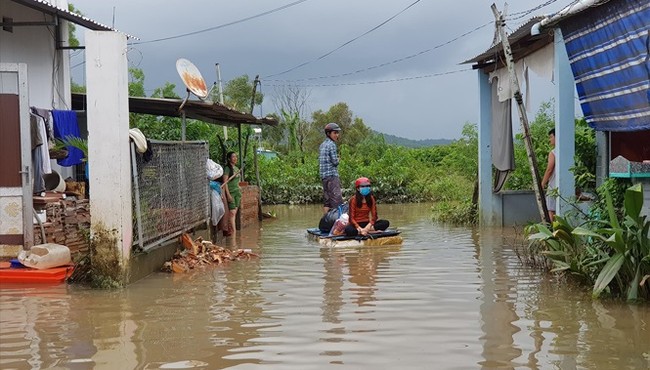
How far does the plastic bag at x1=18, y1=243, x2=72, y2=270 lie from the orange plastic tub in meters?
0.07

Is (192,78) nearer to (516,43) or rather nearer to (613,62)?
(516,43)

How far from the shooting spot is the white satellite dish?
1287cm

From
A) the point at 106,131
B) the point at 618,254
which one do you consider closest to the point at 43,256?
the point at 106,131

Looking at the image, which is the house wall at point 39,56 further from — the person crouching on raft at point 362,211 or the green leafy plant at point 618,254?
the green leafy plant at point 618,254

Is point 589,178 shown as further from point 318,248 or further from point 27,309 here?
point 27,309

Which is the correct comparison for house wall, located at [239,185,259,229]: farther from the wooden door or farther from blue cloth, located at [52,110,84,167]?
the wooden door

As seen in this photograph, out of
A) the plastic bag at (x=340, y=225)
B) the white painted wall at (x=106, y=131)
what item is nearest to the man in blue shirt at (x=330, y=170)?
the plastic bag at (x=340, y=225)

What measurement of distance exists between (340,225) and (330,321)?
21.5ft

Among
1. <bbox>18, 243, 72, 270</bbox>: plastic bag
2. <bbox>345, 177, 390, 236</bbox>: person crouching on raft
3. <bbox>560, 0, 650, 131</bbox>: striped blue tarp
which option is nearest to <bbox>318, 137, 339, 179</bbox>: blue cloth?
<bbox>345, 177, 390, 236</bbox>: person crouching on raft

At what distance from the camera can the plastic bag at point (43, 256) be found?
925 centimetres

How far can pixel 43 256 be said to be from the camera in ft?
30.4

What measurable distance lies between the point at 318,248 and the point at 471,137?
35.6 feet

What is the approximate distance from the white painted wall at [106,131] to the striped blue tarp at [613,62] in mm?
5589

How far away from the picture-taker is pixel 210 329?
6.88m
